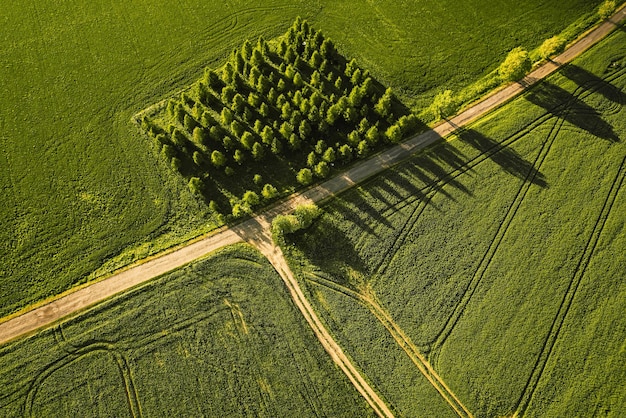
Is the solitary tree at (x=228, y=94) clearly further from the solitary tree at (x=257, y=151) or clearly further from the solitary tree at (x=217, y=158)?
the solitary tree at (x=257, y=151)

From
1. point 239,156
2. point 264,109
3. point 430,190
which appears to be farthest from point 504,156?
point 239,156

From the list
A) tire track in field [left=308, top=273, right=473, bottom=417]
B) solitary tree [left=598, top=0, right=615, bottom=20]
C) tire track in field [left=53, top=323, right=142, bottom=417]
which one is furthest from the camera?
solitary tree [left=598, top=0, right=615, bottom=20]

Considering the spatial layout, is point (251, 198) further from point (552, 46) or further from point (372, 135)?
point (552, 46)

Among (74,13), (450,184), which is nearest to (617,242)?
(450,184)

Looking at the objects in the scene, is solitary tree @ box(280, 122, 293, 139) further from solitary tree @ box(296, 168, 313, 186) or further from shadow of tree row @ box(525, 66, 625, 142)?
shadow of tree row @ box(525, 66, 625, 142)

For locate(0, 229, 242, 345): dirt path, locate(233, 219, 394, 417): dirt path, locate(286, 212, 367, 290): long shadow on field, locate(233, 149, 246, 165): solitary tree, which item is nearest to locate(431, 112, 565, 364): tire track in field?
locate(233, 219, 394, 417): dirt path
